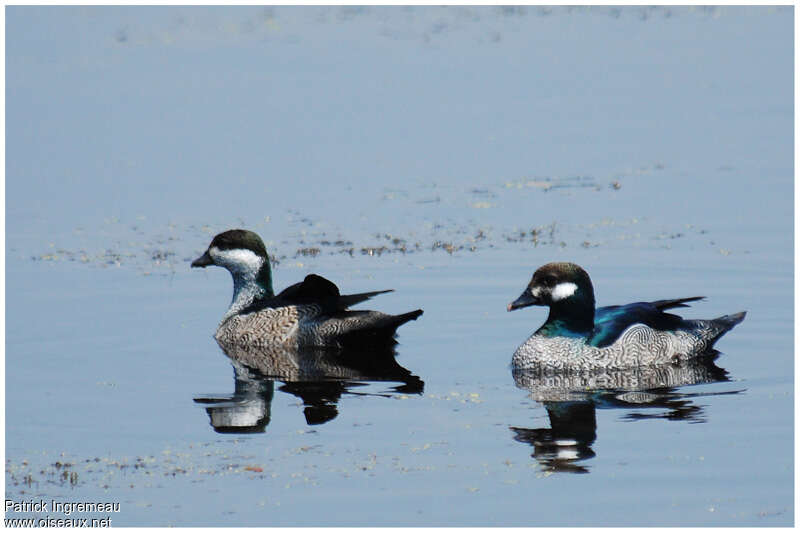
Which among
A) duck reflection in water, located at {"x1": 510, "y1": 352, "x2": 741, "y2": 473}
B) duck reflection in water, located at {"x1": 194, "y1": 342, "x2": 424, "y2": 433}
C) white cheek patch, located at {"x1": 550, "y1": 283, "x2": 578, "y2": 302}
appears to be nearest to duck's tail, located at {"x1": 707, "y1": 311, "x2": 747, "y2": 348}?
duck reflection in water, located at {"x1": 510, "y1": 352, "x2": 741, "y2": 473}

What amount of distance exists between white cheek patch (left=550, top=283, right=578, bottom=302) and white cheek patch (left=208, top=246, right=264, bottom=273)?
3.41 metres

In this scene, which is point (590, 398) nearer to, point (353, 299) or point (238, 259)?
point (353, 299)

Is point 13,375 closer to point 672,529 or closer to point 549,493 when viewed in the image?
point 549,493

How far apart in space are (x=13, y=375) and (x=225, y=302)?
3.28 meters

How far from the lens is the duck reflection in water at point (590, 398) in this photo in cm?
1026

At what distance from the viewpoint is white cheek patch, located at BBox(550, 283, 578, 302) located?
12.8 metres

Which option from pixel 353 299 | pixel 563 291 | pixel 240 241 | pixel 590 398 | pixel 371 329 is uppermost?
pixel 240 241

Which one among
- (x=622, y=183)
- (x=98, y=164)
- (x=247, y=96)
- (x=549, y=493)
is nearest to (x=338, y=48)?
(x=247, y=96)

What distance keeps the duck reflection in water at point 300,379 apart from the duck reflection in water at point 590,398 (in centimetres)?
106

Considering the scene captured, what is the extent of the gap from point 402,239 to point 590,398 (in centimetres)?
549

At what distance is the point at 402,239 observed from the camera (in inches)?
666

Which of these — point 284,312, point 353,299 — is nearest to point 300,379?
point 353,299

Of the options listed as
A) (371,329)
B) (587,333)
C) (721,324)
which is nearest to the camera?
(587,333)

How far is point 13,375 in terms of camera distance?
1265cm
